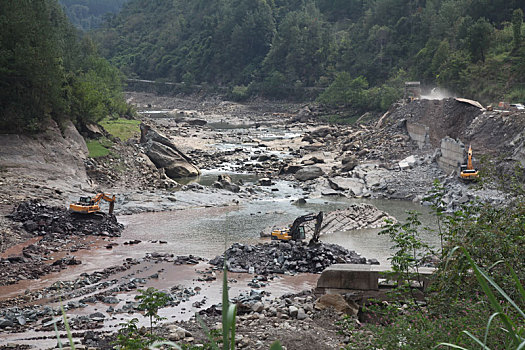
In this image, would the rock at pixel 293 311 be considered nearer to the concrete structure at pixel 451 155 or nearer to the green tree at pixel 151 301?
the green tree at pixel 151 301

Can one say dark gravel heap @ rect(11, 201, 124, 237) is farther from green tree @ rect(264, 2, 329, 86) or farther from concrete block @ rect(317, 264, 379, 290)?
green tree @ rect(264, 2, 329, 86)

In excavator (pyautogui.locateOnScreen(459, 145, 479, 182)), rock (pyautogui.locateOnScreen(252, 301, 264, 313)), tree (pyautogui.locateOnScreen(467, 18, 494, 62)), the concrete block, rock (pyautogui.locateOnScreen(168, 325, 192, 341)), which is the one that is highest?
tree (pyautogui.locateOnScreen(467, 18, 494, 62))

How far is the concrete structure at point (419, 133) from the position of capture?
42.3 metres

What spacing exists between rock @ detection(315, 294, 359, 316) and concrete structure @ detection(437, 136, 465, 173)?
23.8m

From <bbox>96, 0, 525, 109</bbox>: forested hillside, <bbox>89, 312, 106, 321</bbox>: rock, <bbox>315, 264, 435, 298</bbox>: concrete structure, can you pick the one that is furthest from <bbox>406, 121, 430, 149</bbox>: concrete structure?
<bbox>89, 312, 106, 321</bbox>: rock

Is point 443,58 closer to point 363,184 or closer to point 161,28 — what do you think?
point 363,184

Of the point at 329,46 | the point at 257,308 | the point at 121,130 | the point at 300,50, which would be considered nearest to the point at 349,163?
the point at 121,130

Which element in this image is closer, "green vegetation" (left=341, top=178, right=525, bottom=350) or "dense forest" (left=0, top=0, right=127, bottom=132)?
"green vegetation" (left=341, top=178, right=525, bottom=350)

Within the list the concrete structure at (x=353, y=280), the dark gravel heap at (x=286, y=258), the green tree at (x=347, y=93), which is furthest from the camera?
the green tree at (x=347, y=93)

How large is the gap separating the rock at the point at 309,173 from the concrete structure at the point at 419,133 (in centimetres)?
890

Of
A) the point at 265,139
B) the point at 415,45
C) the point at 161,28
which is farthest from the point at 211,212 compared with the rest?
the point at 161,28

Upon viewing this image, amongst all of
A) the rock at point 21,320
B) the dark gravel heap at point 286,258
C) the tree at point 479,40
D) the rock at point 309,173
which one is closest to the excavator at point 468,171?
the rock at point 309,173

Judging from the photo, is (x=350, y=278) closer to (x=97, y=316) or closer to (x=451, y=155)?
(x=97, y=316)

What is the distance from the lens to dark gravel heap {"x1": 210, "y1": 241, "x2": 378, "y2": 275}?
64.7 feet
